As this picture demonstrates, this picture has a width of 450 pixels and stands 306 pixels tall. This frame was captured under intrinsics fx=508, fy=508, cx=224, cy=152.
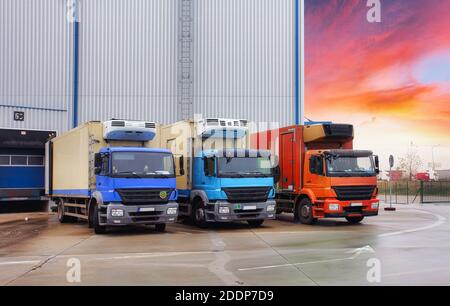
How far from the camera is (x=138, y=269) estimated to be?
9.07m

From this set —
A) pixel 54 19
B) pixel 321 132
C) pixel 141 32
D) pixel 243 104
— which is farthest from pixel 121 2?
pixel 321 132

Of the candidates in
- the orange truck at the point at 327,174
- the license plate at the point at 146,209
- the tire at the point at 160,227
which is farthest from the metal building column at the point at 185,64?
the license plate at the point at 146,209

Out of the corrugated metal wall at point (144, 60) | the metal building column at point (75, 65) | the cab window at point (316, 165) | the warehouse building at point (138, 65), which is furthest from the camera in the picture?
the metal building column at point (75, 65)

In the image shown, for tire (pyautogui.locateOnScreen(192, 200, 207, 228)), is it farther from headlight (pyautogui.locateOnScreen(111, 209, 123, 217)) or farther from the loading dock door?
the loading dock door

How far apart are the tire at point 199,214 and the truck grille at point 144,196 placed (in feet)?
5.66

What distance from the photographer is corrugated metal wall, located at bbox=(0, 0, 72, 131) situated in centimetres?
2512

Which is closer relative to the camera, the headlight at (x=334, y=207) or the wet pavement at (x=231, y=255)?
the wet pavement at (x=231, y=255)

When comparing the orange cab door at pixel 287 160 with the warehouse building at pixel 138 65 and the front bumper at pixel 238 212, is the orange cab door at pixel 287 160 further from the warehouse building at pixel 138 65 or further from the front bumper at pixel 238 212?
the warehouse building at pixel 138 65

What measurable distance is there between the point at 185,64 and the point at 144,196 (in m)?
14.5

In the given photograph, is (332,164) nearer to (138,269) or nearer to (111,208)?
(111,208)

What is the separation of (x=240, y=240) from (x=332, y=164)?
16.5ft

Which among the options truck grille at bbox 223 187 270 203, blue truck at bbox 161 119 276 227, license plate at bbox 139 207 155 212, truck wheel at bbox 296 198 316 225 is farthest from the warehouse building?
license plate at bbox 139 207 155 212

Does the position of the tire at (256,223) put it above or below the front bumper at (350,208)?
below

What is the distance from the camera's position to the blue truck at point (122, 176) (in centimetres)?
1432
